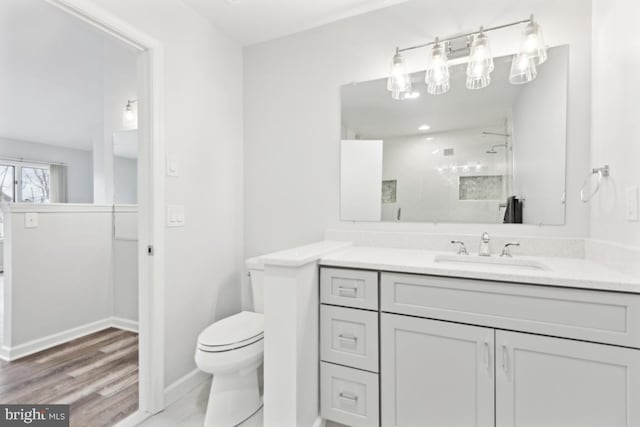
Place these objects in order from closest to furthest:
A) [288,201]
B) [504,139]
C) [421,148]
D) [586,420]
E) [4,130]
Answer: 1. [586,420]
2. [504,139]
3. [421,148]
4. [288,201]
5. [4,130]

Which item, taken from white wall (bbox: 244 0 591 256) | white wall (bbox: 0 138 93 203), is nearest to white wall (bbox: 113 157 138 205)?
white wall (bbox: 244 0 591 256)

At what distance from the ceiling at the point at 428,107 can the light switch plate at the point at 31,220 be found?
251 cm

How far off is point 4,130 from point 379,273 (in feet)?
23.6

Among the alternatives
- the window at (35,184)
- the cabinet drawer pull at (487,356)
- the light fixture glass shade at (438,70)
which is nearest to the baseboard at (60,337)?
the cabinet drawer pull at (487,356)

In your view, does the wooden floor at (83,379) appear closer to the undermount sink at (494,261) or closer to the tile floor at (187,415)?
the tile floor at (187,415)

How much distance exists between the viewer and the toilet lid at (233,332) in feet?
5.07

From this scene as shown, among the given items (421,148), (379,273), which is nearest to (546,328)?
(379,273)

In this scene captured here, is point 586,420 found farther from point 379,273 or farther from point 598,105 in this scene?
point 598,105

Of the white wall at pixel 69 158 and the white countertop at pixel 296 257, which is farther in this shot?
the white wall at pixel 69 158

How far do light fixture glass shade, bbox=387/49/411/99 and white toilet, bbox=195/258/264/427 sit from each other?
5.28ft

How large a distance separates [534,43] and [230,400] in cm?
237

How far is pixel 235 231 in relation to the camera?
234 cm

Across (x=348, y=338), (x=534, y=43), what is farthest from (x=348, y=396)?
(x=534, y=43)

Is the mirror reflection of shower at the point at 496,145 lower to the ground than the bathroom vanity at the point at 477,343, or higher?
higher
